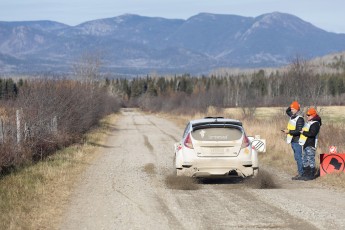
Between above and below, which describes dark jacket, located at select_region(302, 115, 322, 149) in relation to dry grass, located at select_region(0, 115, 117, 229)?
above

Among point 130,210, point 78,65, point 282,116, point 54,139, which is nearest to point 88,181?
point 130,210

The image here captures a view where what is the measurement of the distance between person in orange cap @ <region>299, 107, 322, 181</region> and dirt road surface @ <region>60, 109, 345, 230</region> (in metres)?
0.60

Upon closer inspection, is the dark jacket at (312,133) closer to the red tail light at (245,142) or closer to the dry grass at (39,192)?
the red tail light at (245,142)

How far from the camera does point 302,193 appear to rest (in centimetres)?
1191

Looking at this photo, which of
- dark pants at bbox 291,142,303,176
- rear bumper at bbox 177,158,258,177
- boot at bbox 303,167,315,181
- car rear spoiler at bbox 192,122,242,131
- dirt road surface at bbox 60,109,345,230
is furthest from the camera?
dark pants at bbox 291,142,303,176

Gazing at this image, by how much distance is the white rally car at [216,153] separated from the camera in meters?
12.8

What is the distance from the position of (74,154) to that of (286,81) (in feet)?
47.9

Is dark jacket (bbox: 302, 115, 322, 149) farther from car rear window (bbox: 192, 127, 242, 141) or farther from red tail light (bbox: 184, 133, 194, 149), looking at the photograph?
red tail light (bbox: 184, 133, 194, 149)

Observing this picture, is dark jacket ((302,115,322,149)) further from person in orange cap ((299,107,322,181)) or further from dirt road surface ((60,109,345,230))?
dirt road surface ((60,109,345,230))

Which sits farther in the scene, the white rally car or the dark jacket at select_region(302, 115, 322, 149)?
the dark jacket at select_region(302, 115, 322, 149)

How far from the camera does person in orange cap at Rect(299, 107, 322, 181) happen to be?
555 inches

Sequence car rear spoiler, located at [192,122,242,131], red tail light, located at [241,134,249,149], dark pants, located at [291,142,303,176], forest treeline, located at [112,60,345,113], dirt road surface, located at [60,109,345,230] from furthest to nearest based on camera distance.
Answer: forest treeline, located at [112,60,345,113] → dark pants, located at [291,142,303,176] → car rear spoiler, located at [192,122,242,131] → red tail light, located at [241,134,249,149] → dirt road surface, located at [60,109,345,230]

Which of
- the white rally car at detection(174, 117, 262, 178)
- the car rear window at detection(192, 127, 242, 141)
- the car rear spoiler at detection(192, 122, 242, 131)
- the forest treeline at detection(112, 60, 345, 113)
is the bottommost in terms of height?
the forest treeline at detection(112, 60, 345, 113)

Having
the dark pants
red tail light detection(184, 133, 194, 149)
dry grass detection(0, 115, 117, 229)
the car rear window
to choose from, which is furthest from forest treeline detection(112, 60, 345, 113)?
red tail light detection(184, 133, 194, 149)
